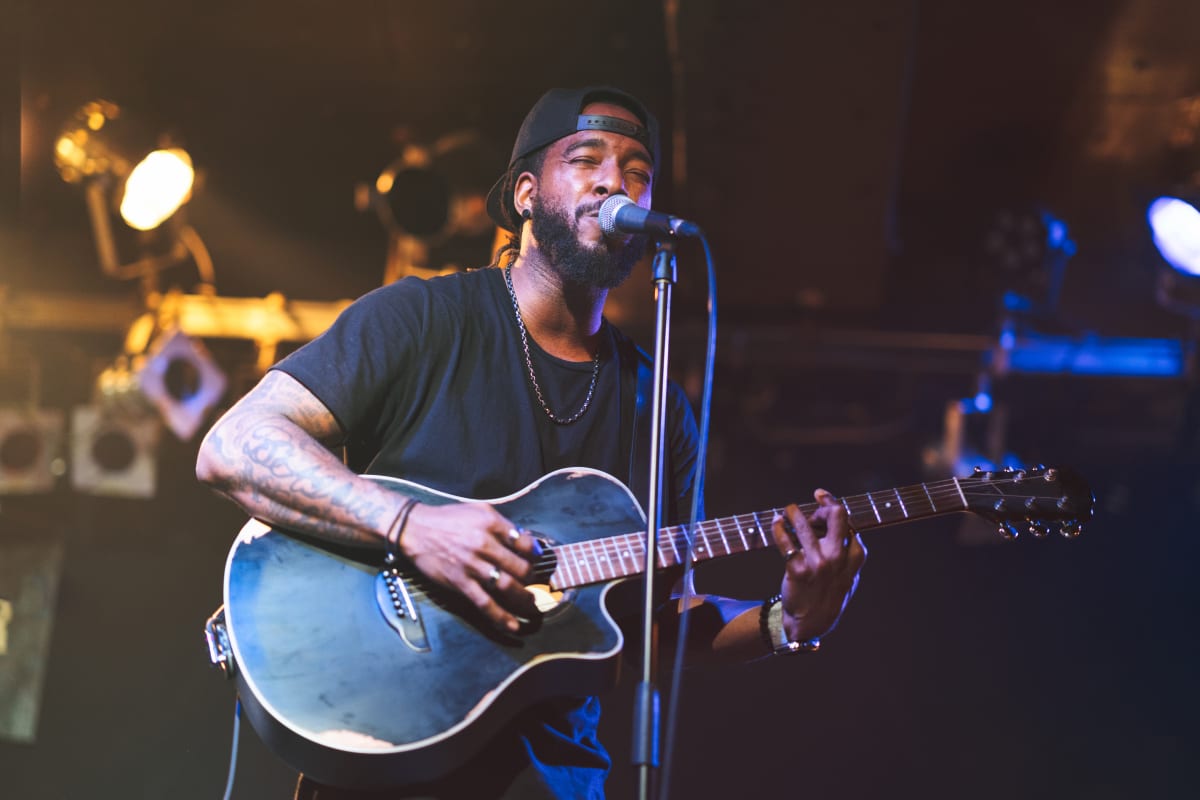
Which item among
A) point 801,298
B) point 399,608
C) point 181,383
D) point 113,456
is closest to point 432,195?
point 181,383

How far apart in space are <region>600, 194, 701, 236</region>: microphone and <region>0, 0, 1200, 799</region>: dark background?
2449mm

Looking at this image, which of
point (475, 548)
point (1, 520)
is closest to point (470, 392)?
point (475, 548)

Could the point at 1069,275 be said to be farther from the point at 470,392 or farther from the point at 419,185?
the point at 470,392

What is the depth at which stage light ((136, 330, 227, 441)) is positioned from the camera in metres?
5.06

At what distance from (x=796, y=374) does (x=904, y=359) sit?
630 millimetres

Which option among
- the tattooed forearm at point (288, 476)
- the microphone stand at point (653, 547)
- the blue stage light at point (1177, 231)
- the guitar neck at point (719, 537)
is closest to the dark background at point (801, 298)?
the blue stage light at point (1177, 231)

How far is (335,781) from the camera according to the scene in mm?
2068

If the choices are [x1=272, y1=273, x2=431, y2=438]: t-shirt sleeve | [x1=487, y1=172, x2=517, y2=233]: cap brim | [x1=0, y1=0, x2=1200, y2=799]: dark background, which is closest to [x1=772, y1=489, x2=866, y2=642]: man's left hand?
[x1=272, y1=273, x2=431, y2=438]: t-shirt sleeve

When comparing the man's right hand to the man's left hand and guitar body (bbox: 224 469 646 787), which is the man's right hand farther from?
the man's left hand

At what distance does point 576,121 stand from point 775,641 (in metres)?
1.63

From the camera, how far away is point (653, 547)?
1.94 metres

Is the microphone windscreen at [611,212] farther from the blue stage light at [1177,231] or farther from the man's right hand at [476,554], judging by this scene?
the blue stage light at [1177,231]

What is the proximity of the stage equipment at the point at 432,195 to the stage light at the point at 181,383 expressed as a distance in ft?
3.83

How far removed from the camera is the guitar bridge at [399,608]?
2.22 m
